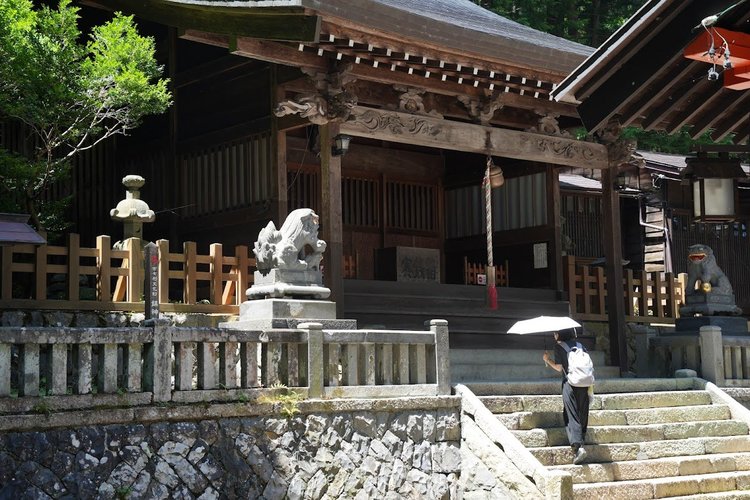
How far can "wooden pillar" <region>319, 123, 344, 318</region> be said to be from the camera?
45.5ft

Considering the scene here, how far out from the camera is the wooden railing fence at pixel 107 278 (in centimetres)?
1241

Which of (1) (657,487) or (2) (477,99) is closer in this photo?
(1) (657,487)

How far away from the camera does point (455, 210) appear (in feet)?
64.0

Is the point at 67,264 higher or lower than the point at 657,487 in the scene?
higher

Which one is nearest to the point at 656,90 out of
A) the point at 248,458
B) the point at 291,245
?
the point at 291,245

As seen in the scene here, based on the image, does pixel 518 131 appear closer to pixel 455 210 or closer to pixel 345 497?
pixel 455 210

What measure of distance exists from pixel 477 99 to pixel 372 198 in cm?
344

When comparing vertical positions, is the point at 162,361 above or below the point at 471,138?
below

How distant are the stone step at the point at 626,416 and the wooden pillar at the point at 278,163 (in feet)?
13.9

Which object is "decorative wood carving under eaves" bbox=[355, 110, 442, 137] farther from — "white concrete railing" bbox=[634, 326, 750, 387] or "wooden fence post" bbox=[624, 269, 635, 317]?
"wooden fence post" bbox=[624, 269, 635, 317]

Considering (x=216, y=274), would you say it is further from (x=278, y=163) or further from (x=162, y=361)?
(x=162, y=361)

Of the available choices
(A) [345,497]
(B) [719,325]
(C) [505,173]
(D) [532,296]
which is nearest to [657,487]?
(A) [345,497]

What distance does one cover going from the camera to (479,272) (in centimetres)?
1917

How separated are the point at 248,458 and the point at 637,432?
491cm
